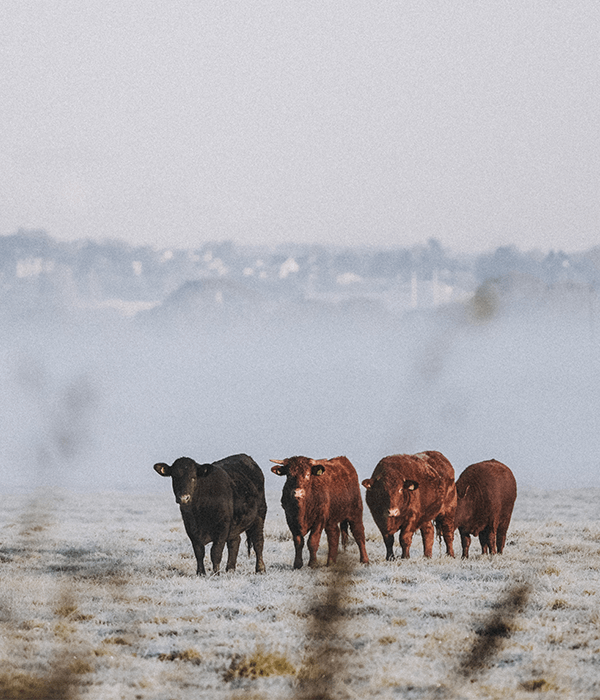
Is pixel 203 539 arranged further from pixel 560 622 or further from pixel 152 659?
pixel 560 622

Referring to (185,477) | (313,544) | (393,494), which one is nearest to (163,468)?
(185,477)

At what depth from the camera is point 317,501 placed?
56.0 ft

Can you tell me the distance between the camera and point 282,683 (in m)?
10.5

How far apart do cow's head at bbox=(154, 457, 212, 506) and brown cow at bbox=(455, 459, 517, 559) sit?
566 cm

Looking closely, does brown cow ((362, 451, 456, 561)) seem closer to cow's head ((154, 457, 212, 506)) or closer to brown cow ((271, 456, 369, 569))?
brown cow ((271, 456, 369, 569))

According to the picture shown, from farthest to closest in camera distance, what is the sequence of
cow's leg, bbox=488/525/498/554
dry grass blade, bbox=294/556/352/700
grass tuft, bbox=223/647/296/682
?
cow's leg, bbox=488/525/498/554, grass tuft, bbox=223/647/296/682, dry grass blade, bbox=294/556/352/700

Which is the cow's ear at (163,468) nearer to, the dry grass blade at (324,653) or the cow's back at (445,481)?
the dry grass blade at (324,653)

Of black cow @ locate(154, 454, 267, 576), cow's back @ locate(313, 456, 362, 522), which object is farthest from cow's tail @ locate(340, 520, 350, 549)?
black cow @ locate(154, 454, 267, 576)

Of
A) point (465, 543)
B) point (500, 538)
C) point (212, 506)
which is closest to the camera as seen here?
point (212, 506)

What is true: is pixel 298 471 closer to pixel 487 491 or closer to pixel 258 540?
pixel 258 540

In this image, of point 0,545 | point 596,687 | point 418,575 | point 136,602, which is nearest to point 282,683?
point 596,687

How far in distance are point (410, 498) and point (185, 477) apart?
442cm

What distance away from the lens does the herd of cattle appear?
16.6 m

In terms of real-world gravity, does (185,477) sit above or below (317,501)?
above
